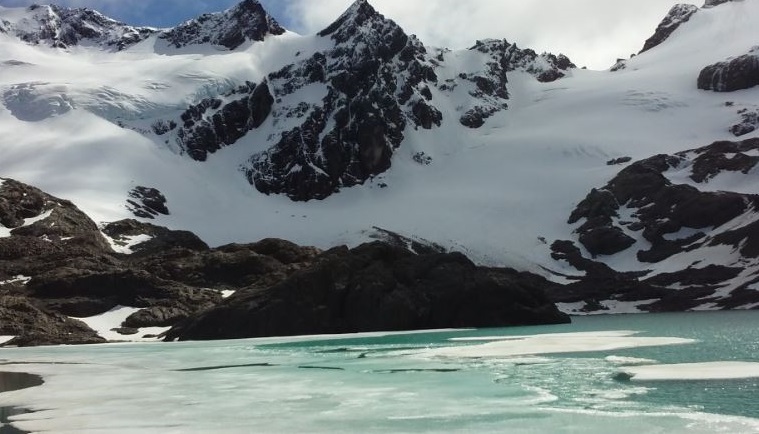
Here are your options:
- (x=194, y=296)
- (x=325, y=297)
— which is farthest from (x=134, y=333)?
(x=325, y=297)

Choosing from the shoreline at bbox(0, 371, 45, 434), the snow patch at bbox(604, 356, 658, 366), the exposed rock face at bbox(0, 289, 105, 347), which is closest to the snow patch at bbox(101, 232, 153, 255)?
the exposed rock face at bbox(0, 289, 105, 347)

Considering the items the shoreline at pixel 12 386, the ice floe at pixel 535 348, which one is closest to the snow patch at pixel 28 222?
the shoreline at pixel 12 386

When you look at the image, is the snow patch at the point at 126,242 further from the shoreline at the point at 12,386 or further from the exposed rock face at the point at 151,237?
the shoreline at the point at 12,386

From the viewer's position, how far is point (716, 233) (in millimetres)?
167250

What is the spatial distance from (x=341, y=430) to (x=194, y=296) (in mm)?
80012

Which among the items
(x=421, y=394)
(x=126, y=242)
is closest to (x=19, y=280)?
(x=126, y=242)

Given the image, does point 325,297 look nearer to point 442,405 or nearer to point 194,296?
point 194,296

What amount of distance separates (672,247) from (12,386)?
172 meters

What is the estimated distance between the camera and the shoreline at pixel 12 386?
17.2 m

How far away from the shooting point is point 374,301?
75.1 metres

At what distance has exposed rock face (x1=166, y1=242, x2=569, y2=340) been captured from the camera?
7231cm

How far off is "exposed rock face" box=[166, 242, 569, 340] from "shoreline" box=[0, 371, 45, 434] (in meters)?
38.0

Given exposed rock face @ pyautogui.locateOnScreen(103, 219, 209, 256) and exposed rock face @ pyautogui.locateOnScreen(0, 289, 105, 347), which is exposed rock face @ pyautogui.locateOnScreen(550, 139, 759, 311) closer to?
exposed rock face @ pyautogui.locateOnScreen(103, 219, 209, 256)

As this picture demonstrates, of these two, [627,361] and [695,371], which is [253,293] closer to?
[627,361]
